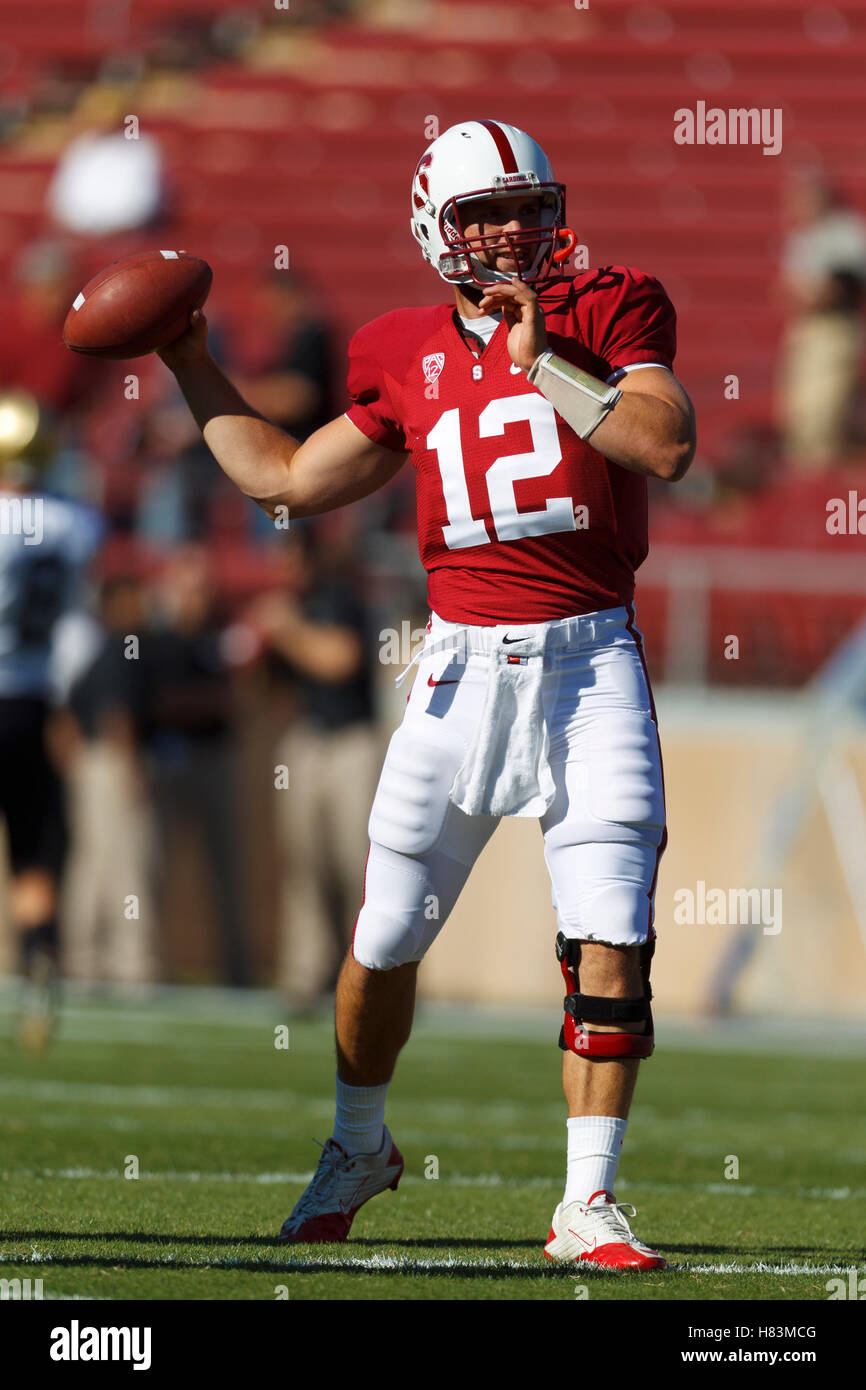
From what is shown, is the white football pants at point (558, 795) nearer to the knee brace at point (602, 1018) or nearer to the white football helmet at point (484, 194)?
the knee brace at point (602, 1018)

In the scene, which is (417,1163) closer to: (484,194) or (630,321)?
(630,321)

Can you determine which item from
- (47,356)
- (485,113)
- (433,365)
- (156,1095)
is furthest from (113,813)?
(485,113)

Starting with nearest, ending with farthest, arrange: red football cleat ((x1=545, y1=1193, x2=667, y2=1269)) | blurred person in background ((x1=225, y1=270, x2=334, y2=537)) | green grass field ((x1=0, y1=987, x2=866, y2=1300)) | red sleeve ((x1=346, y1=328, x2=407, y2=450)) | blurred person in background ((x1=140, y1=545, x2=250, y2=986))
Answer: green grass field ((x1=0, y1=987, x2=866, y2=1300)), red football cleat ((x1=545, y1=1193, x2=667, y2=1269)), red sleeve ((x1=346, y1=328, x2=407, y2=450)), blurred person in background ((x1=225, y1=270, x2=334, y2=537)), blurred person in background ((x1=140, y1=545, x2=250, y2=986))

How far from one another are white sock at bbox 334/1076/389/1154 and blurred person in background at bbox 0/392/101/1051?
383 cm

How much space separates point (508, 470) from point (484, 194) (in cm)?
46

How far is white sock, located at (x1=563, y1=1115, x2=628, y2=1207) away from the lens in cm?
375

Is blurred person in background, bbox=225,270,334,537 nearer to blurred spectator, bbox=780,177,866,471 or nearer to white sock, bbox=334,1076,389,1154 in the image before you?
blurred spectator, bbox=780,177,866,471

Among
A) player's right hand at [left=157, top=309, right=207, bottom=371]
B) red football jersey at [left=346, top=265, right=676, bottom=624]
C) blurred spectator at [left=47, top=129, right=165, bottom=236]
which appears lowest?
red football jersey at [left=346, top=265, right=676, bottom=624]

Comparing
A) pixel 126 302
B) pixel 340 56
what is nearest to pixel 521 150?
pixel 126 302

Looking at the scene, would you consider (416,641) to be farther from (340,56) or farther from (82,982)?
(340,56)

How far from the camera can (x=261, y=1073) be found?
7.38m

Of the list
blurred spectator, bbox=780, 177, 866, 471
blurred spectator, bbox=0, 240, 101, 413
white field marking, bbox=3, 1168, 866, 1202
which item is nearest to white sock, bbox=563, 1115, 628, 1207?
white field marking, bbox=3, 1168, 866, 1202

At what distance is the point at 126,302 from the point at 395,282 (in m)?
11.0

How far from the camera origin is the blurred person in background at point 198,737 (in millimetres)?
10508
